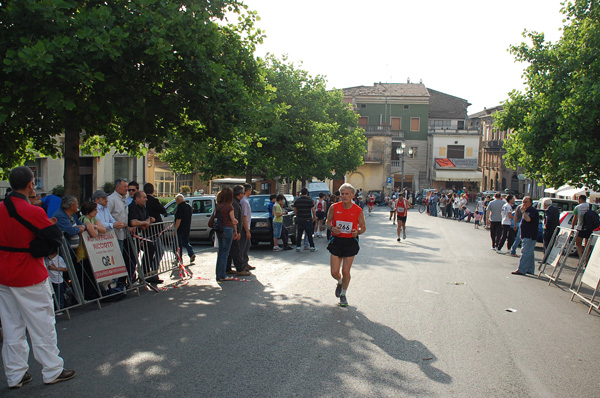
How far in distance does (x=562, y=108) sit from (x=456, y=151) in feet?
187

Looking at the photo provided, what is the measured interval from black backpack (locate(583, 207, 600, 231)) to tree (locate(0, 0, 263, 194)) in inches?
340

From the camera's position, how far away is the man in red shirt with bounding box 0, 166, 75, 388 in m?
4.92

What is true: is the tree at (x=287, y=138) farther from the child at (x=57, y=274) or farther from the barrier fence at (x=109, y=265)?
the child at (x=57, y=274)

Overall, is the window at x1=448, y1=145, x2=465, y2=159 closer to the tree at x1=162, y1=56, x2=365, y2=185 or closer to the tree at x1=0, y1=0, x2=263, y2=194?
the tree at x1=162, y1=56, x2=365, y2=185

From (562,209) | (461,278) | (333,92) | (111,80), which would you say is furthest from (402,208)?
(333,92)

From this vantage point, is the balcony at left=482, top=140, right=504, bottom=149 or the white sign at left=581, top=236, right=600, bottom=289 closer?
the white sign at left=581, top=236, right=600, bottom=289

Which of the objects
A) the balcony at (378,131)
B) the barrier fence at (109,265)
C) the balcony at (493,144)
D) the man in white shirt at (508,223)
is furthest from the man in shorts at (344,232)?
the balcony at (378,131)

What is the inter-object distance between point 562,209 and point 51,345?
20453 mm

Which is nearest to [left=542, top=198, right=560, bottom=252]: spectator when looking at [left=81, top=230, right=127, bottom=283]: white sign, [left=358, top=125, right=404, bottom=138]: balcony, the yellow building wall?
[left=81, top=230, right=127, bottom=283]: white sign

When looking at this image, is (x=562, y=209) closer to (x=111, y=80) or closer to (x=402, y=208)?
(x=402, y=208)

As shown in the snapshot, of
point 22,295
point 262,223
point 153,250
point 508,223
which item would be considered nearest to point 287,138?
point 262,223

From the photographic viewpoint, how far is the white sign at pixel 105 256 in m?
8.49

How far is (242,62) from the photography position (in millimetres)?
13234

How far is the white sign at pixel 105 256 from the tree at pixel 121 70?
8.36 feet
